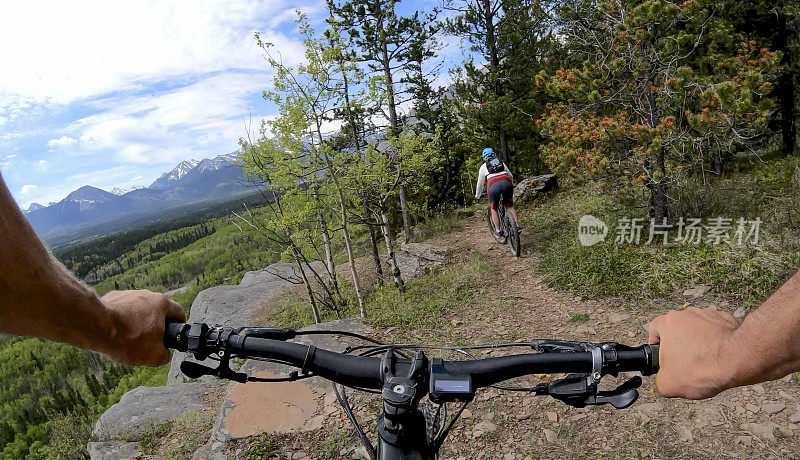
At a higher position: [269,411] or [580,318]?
[269,411]

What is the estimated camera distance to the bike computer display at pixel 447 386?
1215 mm

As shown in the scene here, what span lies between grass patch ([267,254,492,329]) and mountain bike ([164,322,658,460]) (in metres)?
5.72

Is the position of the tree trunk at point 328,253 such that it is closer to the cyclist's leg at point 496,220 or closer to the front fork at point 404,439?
the cyclist's leg at point 496,220

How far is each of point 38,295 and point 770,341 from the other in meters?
1.93

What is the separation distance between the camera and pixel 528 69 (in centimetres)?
1523

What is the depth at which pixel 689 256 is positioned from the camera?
22.8 ft

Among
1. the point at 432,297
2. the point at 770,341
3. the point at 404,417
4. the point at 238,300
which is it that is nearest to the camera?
the point at 770,341

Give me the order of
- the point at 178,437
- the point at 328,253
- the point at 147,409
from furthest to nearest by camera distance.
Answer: the point at 328,253 → the point at 147,409 → the point at 178,437

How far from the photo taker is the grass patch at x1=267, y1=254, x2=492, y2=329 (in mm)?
7301

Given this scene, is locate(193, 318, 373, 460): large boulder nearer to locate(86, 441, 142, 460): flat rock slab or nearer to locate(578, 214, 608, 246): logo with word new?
locate(86, 441, 142, 460): flat rock slab

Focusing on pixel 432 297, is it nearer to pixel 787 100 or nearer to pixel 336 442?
pixel 336 442

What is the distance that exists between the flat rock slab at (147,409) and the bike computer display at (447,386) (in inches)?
219

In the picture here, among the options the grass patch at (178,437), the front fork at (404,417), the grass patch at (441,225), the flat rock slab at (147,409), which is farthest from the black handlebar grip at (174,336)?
the grass patch at (441,225)

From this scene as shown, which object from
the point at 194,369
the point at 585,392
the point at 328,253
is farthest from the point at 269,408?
the point at 328,253
